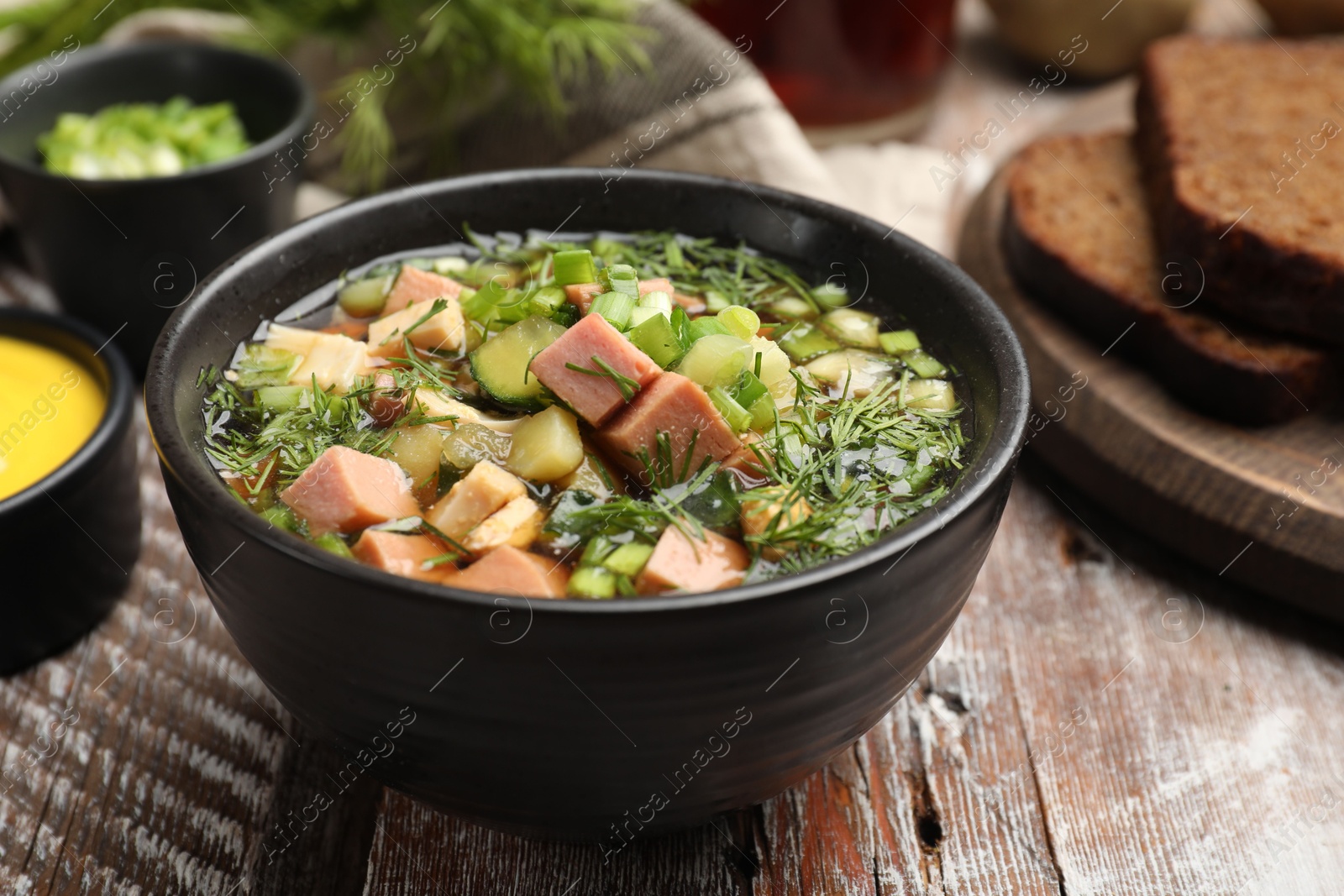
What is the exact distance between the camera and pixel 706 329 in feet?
6.88

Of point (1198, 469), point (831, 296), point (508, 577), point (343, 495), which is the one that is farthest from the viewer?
point (1198, 469)

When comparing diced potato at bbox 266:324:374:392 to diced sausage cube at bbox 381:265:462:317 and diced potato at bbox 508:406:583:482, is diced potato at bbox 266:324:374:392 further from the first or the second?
diced potato at bbox 508:406:583:482

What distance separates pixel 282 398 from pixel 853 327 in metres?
1.09

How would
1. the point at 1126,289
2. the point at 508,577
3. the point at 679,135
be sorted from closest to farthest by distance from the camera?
1. the point at 508,577
2. the point at 1126,289
3. the point at 679,135

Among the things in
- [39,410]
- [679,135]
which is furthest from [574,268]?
[679,135]

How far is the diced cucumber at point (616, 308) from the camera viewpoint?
79.8 inches

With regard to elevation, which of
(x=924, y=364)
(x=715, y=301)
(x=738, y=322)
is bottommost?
(x=924, y=364)

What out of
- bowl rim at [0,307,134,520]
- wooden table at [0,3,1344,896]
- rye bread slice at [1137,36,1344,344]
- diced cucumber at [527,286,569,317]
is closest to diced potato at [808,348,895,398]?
diced cucumber at [527,286,569,317]

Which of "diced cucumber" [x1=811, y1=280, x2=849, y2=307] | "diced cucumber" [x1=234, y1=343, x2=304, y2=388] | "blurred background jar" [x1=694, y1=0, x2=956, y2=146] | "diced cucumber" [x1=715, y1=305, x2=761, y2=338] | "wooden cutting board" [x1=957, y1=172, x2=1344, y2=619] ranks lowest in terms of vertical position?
"wooden cutting board" [x1=957, y1=172, x2=1344, y2=619]

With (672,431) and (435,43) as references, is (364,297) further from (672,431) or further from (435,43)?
(435,43)

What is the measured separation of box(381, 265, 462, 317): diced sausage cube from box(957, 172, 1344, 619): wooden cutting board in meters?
1.62

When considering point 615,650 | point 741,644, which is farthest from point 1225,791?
point 615,650

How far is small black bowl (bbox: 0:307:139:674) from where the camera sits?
94.7 inches

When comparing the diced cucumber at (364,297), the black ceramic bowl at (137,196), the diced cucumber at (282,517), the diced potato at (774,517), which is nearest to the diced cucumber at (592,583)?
the diced potato at (774,517)
